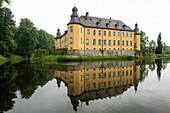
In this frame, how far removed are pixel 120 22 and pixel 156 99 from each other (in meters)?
46.5

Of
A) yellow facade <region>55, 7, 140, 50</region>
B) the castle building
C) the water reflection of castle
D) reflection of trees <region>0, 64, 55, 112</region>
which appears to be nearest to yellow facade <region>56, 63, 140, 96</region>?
the water reflection of castle

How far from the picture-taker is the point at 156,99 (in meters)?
4.71

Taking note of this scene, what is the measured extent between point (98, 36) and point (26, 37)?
30.8 m

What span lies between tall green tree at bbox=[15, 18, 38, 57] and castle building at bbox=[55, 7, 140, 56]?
1763cm

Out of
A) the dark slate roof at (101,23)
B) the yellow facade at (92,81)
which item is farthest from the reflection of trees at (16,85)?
the dark slate roof at (101,23)

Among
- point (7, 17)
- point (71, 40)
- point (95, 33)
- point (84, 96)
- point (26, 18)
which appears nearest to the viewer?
point (84, 96)

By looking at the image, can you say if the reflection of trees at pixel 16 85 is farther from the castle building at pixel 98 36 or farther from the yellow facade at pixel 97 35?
the yellow facade at pixel 97 35

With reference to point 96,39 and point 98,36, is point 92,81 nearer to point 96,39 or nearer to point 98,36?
point 96,39

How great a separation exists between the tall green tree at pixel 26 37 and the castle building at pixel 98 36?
17630 mm

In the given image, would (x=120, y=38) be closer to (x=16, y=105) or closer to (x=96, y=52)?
(x=96, y=52)

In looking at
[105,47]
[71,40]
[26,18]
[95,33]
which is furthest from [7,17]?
[105,47]

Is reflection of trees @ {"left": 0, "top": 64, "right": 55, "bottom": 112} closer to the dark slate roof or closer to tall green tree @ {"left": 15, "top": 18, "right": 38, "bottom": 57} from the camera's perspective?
the dark slate roof

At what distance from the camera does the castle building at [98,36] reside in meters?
32.2

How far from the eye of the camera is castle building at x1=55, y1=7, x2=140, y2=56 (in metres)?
32.2
